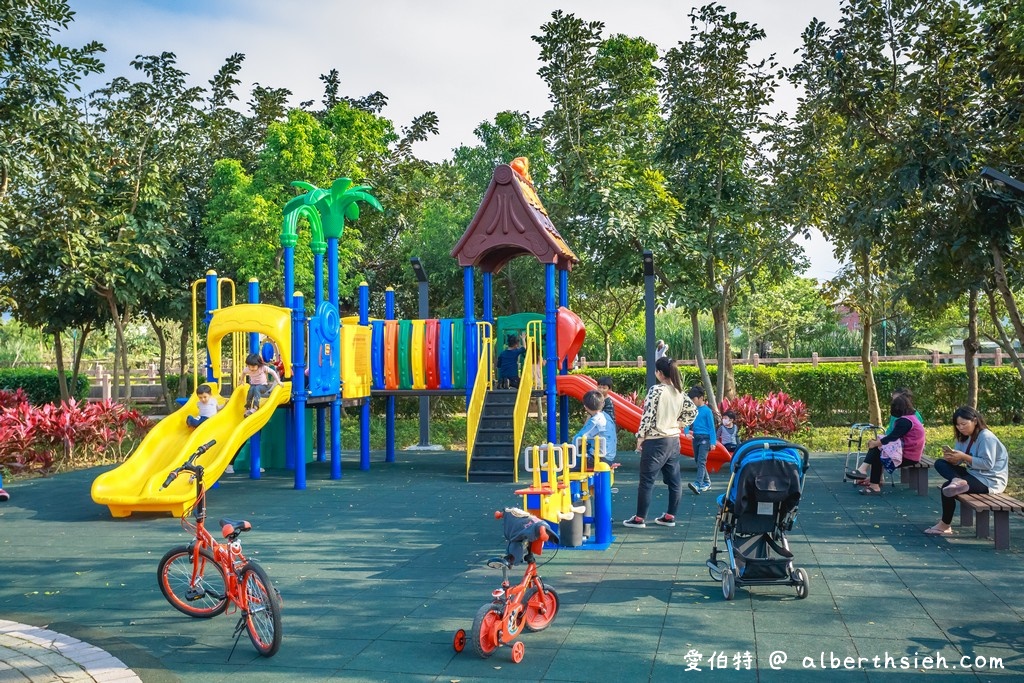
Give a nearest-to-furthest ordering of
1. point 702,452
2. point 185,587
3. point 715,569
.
Answer: 1. point 185,587
2. point 715,569
3. point 702,452

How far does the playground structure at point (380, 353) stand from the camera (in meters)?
13.6

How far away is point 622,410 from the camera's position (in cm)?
1544

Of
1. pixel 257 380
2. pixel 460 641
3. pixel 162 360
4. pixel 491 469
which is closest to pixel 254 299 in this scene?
pixel 257 380

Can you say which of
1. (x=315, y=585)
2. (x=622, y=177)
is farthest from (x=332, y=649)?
(x=622, y=177)

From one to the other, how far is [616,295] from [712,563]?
74.2 feet

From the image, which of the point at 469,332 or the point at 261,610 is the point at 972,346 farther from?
the point at 261,610

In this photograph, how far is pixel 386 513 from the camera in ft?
36.5

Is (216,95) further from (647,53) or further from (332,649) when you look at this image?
(332,649)

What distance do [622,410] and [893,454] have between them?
467cm

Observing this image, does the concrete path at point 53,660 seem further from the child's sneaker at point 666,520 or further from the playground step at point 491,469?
the playground step at point 491,469

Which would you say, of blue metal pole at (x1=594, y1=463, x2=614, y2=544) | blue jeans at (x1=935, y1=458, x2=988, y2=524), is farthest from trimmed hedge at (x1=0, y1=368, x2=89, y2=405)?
blue jeans at (x1=935, y1=458, x2=988, y2=524)

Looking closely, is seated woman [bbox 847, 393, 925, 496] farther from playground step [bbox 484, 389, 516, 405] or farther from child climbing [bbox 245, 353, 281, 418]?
child climbing [bbox 245, 353, 281, 418]

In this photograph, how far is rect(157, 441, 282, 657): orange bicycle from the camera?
573cm

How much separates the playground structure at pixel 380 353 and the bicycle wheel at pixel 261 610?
6453 mm
